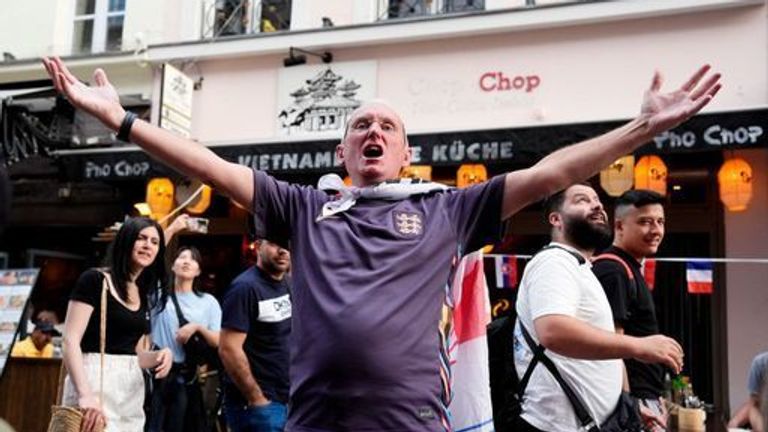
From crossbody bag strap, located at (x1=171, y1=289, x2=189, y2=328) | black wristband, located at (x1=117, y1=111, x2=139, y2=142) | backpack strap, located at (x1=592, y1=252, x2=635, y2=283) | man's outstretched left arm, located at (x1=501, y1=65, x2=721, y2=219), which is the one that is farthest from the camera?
crossbody bag strap, located at (x1=171, y1=289, x2=189, y2=328)

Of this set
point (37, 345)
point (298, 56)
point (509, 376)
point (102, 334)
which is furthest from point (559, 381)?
point (298, 56)

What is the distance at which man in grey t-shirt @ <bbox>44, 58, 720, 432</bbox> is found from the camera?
1.98 metres

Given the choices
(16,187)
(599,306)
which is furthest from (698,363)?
(16,187)

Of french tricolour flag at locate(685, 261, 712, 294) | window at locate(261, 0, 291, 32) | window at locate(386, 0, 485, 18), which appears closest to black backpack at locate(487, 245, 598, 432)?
french tricolour flag at locate(685, 261, 712, 294)

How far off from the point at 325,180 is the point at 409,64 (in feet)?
23.1

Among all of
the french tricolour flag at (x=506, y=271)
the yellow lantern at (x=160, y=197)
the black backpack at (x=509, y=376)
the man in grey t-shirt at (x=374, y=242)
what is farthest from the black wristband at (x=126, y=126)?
the yellow lantern at (x=160, y=197)

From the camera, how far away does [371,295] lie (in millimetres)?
2041

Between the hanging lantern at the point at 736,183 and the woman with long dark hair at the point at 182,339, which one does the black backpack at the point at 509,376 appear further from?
the hanging lantern at the point at 736,183

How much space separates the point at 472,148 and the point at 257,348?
4.03 metres

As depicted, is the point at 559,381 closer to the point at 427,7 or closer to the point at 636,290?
the point at 636,290

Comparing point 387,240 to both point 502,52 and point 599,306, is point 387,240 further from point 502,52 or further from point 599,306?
point 502,52

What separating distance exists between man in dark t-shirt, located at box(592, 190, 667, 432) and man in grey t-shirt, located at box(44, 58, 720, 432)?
143 centimetres

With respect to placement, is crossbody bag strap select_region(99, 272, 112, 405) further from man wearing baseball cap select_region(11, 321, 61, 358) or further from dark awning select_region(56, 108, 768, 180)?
dark awning select_region(56, 108, 768, 180)

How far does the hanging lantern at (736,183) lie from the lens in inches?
275
